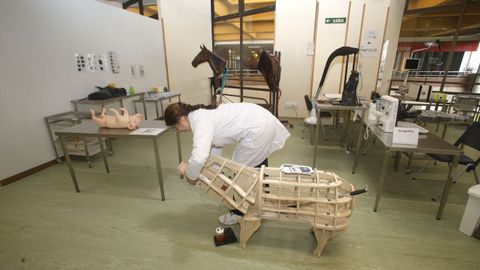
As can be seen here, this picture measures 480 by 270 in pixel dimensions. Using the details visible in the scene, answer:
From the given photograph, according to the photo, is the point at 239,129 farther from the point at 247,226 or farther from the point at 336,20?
the point at 336,20

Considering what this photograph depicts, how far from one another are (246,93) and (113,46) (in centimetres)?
352

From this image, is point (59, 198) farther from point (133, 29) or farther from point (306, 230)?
point (133, 29)

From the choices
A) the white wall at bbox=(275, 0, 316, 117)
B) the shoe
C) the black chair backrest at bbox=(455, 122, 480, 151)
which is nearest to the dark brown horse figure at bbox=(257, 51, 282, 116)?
the white wall at bbox=(275, 0, 316, 117)

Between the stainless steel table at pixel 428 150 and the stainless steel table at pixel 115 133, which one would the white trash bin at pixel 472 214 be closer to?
the stainless steel table at pixel 428 150

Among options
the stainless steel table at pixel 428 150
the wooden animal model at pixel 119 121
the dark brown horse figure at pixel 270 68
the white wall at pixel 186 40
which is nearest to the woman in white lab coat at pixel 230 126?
the wooden animal model at pixel 119 121

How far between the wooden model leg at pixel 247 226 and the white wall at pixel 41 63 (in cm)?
316

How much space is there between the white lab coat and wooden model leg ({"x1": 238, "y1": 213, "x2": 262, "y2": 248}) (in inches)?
17.5

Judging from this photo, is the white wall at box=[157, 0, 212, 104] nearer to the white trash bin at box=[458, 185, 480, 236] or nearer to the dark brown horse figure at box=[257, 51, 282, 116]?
the dark brown horse figure at box=[257, 51, 282, 116]

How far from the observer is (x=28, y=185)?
290 cm

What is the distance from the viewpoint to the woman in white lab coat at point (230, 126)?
1.70 meters

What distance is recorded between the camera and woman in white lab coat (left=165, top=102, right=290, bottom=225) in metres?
1.70

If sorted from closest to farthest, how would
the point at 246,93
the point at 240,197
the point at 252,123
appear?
the point at 240,197 → the point at 252,123 → the point at 246,93

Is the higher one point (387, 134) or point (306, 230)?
point (387, 134)

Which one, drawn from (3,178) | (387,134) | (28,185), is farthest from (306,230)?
(3,178)
